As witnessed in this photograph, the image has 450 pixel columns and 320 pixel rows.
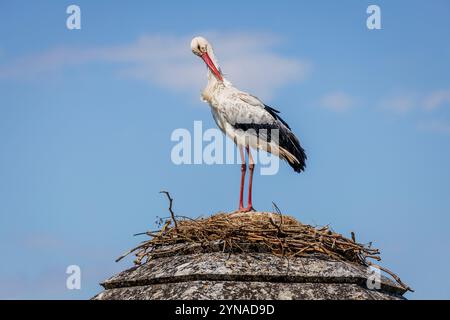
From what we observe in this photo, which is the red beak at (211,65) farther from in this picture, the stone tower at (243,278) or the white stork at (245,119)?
the stone tower at (243,278)

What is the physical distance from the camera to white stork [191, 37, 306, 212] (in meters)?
12.7

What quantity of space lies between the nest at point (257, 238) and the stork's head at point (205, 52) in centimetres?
412

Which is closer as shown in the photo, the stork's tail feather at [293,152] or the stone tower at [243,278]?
the stone tower at [243,278]

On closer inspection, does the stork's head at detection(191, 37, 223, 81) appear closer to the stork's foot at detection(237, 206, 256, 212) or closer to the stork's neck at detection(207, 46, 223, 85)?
the stork's neck at detection(207, 46, 223, 85)

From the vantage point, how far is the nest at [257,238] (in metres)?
8.54

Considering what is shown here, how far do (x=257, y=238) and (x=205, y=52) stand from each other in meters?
5.37

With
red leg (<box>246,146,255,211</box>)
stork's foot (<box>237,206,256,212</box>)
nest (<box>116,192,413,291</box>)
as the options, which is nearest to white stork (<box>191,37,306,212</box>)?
red leg (<box>246,146,255,211</box>)

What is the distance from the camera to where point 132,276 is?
344 inches

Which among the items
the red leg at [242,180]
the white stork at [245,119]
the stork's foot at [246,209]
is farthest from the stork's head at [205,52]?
the stork's foot at [246,209]

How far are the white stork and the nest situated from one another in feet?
10.7

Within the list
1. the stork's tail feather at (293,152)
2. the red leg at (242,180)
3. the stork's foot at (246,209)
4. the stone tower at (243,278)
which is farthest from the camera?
the stork's tail feather at (293,152)

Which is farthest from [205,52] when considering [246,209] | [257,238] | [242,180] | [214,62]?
[257,238]

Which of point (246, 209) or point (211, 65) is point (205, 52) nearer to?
point (211, 65)
